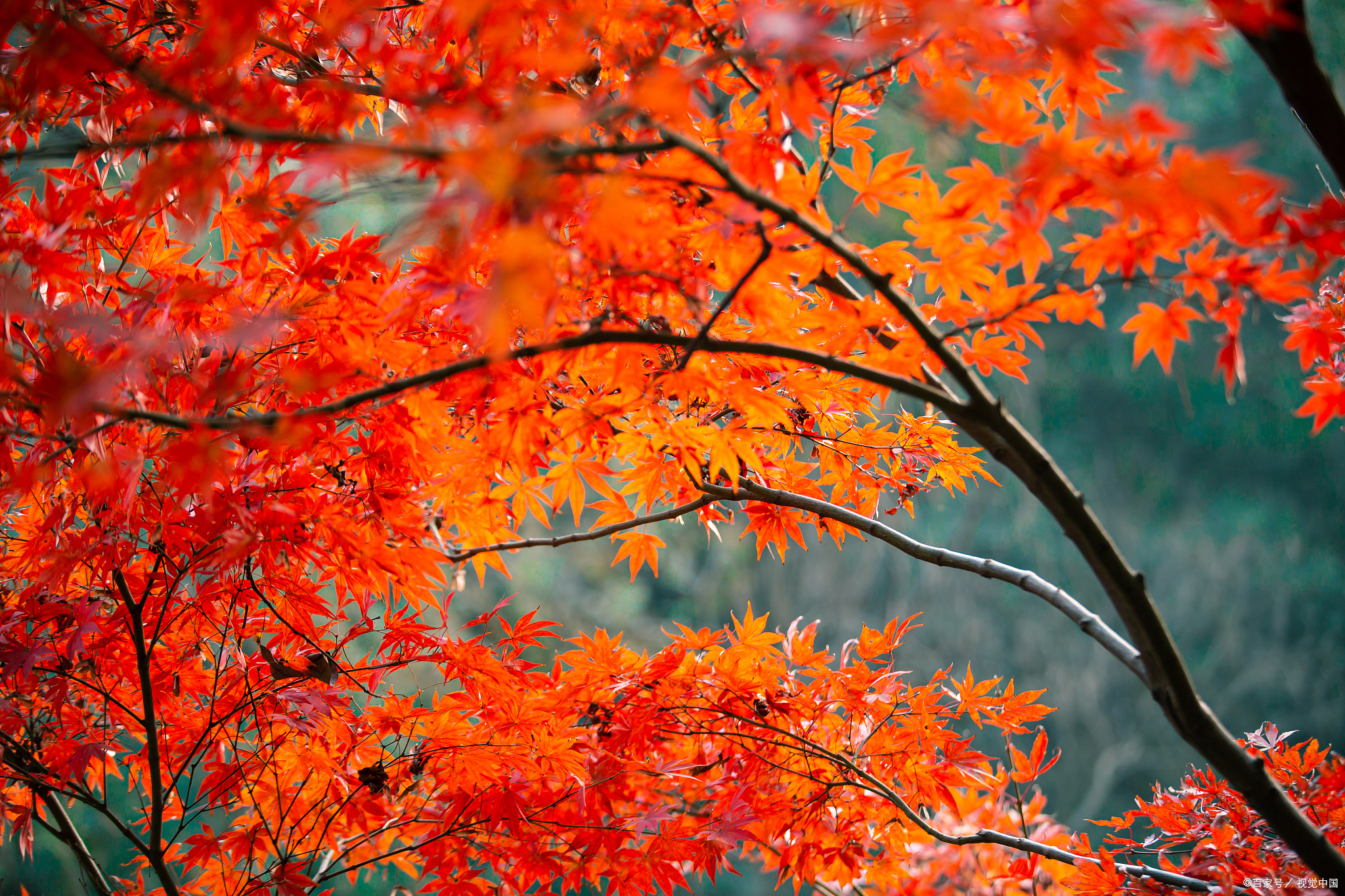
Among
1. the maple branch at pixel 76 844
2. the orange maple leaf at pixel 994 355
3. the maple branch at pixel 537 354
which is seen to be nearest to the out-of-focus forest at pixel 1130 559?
the maple branch at pixel 76 844

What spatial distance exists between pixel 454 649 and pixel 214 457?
59 centimetres

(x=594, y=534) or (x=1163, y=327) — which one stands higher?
(x=594, y=534)

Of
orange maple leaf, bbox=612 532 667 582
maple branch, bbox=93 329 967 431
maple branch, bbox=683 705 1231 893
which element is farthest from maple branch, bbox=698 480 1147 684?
maple branch, bbox=93 329 967 431

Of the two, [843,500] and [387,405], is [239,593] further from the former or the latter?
[843,500]

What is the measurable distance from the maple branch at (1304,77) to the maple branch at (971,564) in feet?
1.91

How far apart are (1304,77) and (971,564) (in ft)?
2.30

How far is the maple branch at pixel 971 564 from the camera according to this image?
968 millimetres

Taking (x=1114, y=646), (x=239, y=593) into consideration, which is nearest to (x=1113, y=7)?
(x=1114, y=646)

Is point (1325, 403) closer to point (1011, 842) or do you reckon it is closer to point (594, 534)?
point (1011, 842)

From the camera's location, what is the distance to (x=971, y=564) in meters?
1.13

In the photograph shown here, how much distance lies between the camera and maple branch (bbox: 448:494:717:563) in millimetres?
1277

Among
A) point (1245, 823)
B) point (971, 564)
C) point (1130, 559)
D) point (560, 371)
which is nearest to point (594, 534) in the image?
point (560, 371)

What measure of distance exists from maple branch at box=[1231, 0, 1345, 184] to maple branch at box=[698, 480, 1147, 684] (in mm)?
583

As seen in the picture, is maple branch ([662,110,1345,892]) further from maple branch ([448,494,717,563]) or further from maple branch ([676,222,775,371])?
maple branch ([448,494,717,563])
